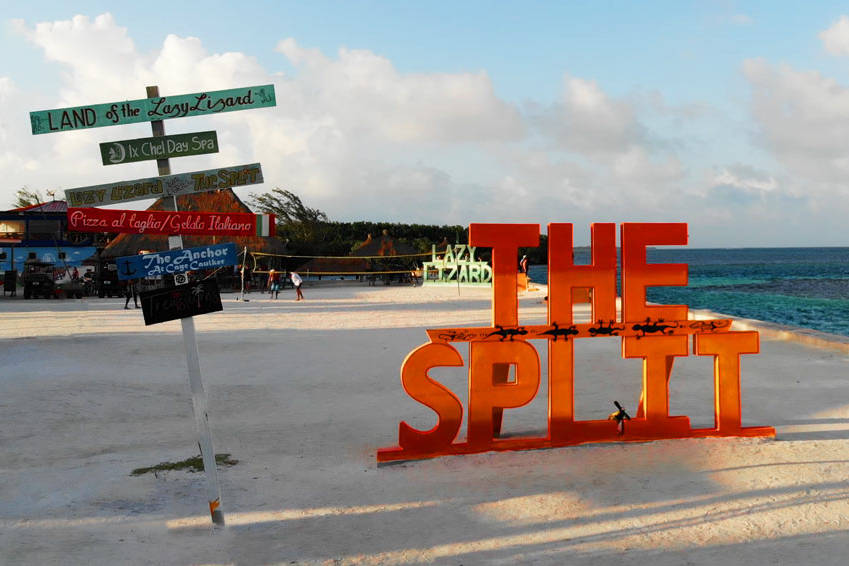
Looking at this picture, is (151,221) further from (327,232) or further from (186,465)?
(327,232)

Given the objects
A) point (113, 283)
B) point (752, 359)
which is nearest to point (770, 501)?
point (752, 359)

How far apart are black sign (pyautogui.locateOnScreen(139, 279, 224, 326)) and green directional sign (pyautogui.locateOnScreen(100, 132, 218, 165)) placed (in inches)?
45.2

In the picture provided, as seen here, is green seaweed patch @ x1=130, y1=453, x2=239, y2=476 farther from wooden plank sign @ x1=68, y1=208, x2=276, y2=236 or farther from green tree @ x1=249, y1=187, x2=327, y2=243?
green tree @ x1=249, y1=187, x2=327, y2=243

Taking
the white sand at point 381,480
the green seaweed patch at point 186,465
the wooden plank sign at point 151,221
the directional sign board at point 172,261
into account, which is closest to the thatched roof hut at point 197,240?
the white sand at point 381,480

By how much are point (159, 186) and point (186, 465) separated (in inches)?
100

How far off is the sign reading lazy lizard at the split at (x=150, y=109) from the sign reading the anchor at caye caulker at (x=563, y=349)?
2300 mm

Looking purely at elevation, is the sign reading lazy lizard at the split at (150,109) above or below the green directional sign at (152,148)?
above

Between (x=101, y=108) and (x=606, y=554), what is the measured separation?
16.1ft

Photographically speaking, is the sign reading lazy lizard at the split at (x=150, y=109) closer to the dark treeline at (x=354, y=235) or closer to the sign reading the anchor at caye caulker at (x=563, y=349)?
the sign reading the anchor at caye caulker at (x=563, y=349)

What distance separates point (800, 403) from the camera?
8.46m

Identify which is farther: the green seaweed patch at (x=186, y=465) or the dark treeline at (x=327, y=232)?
the dark treeline at (x=327, y=232)

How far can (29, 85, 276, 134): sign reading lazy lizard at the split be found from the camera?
5445mm

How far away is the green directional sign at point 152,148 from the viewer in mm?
5512

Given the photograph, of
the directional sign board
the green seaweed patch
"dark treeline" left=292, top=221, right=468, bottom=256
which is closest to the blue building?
"dark treeline" left=292, top=221, right=468, bottom=256
